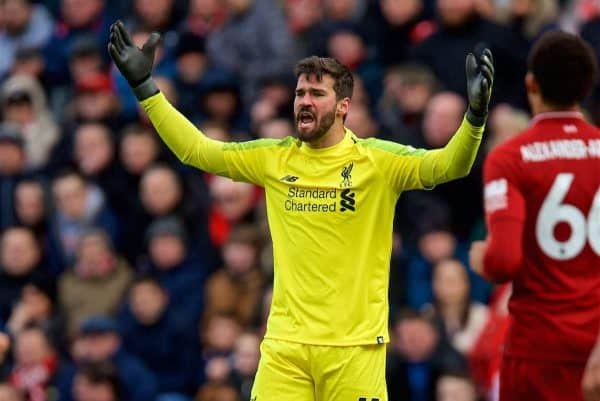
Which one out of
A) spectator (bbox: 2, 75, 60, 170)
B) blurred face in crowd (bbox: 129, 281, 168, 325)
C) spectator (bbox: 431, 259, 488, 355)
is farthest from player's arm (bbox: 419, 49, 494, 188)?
spectator (bbox: 2, 75, 60, 170)

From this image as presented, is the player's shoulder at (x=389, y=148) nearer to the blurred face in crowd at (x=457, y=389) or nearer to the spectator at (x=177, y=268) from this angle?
the blurred face in crowd at (x=457, y=389)

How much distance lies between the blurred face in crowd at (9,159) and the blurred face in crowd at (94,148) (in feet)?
1.87

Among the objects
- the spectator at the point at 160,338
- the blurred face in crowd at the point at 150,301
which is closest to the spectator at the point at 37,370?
the spectator at the point at 160,338

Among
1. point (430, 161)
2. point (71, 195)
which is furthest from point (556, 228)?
point (71, 195)

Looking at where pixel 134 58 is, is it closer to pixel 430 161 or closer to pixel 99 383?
pixel 430 161

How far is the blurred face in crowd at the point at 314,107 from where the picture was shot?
28.9 ft

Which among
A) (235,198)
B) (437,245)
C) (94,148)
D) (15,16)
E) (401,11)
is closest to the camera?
(437,245)

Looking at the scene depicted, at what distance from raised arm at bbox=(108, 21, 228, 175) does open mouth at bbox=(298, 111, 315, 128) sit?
1.79ft

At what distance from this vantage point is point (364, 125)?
13703 mm

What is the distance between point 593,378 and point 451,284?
5.50 meters

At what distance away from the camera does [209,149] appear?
30.0ft

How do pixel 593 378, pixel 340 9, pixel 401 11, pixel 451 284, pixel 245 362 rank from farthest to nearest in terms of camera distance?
pixel 340 9
pixel 401 11
pixel 245 362
pixel 451 284
pixel 593 378

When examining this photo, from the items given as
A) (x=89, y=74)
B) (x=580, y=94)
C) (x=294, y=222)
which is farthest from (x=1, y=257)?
(x=580, y=94)

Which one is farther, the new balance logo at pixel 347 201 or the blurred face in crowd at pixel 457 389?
the blurred face in crowd at pixel 457 389
